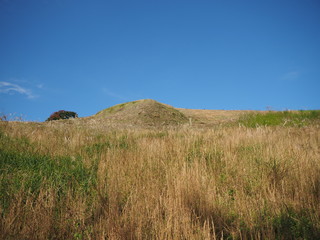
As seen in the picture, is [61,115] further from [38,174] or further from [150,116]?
[38,174]

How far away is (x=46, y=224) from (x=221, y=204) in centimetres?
201

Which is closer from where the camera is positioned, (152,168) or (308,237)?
(308,237)

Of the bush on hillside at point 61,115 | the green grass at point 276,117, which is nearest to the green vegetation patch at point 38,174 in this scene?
the green grass at point 276,117

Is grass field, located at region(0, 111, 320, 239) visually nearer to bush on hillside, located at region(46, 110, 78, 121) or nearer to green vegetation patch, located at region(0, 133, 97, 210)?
green vegetation patch, located at region(0, 133, 97, 210)

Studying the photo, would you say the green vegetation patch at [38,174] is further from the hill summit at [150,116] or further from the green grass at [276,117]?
the hill summit at [150,116]

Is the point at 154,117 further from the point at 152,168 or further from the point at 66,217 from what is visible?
the point at 66,217

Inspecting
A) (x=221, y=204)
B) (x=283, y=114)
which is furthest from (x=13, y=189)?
(x=283, y=114)

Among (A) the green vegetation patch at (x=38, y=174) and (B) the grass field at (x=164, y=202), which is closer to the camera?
(B) the grass field at (x=164, y=202)

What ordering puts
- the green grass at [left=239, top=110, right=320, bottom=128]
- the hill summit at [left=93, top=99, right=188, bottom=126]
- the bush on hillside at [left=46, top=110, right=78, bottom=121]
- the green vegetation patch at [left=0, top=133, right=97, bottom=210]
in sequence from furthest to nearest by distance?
the bush on hillside at [left=46, top=110, right=78, bottom=121], the hill summit at [left=93, top=99, right=188, bottom=126], the green grass at [left=239, top=110, right=320, bottom=128], the green vegetation patch at [left=0, top=133, right=97, bottom=210]

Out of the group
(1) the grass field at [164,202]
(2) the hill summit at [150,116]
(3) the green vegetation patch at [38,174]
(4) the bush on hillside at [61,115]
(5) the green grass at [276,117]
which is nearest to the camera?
(1) the grass field at [164,202]

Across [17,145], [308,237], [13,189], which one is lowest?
[308,237]

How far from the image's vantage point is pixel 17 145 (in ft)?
17.8

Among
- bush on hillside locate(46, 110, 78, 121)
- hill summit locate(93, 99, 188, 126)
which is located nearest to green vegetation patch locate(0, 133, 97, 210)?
hill summit locate(93, 99, 188, 126)

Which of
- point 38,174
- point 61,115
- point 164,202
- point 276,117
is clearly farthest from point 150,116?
point 61,115
